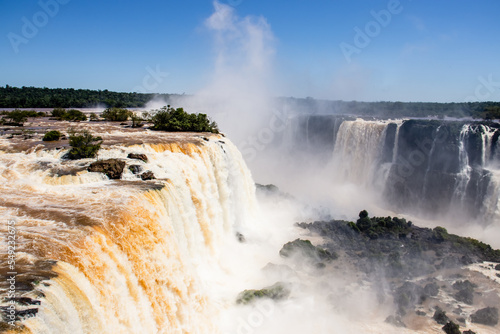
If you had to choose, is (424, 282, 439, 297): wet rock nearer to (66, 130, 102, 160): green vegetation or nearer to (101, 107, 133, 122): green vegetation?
(66, 130, 102, 160): green vegetation

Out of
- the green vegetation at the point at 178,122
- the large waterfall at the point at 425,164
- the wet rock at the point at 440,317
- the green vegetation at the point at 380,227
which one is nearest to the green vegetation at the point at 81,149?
the green vegetation at the point at 178,122

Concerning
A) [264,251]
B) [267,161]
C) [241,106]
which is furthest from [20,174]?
[241,106]

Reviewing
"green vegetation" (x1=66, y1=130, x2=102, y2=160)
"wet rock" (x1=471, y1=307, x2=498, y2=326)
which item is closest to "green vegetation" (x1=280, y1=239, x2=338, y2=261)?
"wet rock" (x1=471, y1=307, x2=498, y2=326)

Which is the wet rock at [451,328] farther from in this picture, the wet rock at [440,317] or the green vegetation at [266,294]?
the green vegetation at [266,294]

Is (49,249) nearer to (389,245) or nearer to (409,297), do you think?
(409,297)

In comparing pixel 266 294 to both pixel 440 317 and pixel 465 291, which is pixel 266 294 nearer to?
pixel 440 317

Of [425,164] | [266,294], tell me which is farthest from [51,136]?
[425,164]
